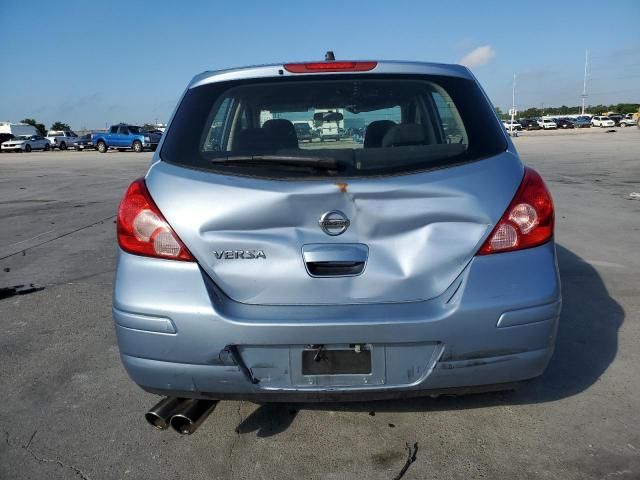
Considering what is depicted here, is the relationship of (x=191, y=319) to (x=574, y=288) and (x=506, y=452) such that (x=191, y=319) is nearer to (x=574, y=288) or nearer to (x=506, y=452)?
(x=506, y=452)

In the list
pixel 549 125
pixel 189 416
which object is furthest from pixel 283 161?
pixel 549 125

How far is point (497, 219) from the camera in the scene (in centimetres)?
227

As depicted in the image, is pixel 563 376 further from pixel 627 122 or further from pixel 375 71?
pixel 627 122

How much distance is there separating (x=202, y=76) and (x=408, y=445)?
2033 mm

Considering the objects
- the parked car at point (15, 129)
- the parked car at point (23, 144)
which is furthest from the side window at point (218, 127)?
the parked car at point (15, 129)

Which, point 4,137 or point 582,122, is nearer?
point 4,137

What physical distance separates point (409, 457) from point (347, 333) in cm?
76

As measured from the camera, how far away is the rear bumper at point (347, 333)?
7.12 feet

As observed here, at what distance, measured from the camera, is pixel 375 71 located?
2582mm

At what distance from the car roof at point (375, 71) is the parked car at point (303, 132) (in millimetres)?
279

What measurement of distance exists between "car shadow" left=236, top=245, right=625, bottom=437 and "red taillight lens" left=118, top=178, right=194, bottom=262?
1.02 metres

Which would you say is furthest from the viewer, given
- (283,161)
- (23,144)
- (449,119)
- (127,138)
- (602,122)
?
(602,122)

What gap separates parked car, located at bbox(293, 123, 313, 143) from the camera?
2699 millimetres

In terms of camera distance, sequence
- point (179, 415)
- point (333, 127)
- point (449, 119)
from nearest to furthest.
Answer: point (179, 415), point (449, 119), point (333, 127)
